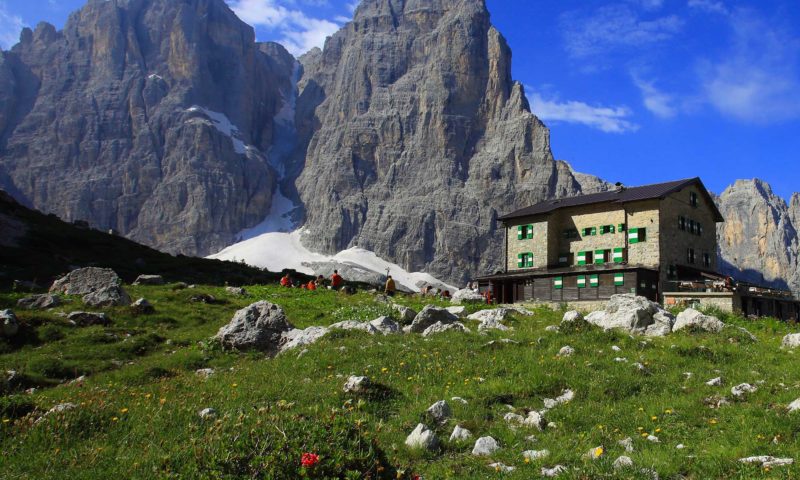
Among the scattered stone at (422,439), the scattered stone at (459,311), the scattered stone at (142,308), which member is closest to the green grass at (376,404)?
the scattered stone at (422,439)

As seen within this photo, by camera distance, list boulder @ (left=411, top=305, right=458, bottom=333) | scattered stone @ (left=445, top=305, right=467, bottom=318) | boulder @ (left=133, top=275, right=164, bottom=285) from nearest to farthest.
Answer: boulder @ (left=411, top=305, right=458, bottom=333) → scattered stone @ (left=445, top=305, right=467, bottom=318) → boulder @ (left=133, top=275, right=164, bottom=285)

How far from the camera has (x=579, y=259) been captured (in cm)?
6031

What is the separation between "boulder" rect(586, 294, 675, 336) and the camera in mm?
23562

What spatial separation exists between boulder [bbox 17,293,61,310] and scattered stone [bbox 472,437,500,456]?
75.0 ft

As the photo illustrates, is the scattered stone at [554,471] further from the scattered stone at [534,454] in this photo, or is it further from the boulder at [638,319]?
the boulder at [638,319]

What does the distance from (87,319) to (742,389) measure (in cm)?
2264


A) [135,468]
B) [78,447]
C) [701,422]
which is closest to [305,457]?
[135,468]

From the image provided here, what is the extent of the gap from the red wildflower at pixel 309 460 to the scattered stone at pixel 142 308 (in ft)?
72.2

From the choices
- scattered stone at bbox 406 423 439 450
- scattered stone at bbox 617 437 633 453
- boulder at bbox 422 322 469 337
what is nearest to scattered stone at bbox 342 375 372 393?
scattered stone at bbox 406 423 439 450

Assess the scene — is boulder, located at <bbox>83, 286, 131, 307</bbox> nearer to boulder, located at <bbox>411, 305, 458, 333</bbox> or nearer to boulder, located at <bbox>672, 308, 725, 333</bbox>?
boulder, located at <bbox>411, 305, 458, 333</bbox>

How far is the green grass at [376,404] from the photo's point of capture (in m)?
8.30

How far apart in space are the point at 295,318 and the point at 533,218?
40.1 m

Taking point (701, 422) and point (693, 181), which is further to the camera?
point (693, 181)

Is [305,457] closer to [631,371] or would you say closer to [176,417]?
[176,417]
